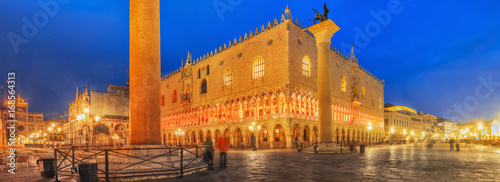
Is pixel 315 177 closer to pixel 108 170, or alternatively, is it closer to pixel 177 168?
pixel 177 168

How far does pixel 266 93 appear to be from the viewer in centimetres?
3800

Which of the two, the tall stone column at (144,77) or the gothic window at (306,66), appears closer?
the tall stone column at (144,77)

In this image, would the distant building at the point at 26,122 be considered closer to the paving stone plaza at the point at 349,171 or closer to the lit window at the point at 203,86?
the lit window at the point at 203,86

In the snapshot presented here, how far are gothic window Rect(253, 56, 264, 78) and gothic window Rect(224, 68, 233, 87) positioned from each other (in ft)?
16.8

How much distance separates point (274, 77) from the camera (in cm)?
3703

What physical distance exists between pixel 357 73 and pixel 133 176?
5336 centimetres

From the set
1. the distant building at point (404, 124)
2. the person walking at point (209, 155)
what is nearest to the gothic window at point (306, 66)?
the person walking at point (209, 155)

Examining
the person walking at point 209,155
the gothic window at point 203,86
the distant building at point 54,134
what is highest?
the gothic window at point 203,86

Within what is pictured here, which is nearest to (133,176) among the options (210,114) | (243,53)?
(243,53)

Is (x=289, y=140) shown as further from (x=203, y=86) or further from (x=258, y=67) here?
(x=203, y=86)

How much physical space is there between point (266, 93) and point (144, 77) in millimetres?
29125

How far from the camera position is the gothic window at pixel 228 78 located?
44.3m

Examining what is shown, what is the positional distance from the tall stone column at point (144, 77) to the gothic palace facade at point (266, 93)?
26568 millimetres

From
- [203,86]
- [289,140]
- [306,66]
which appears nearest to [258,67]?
[306,66]
